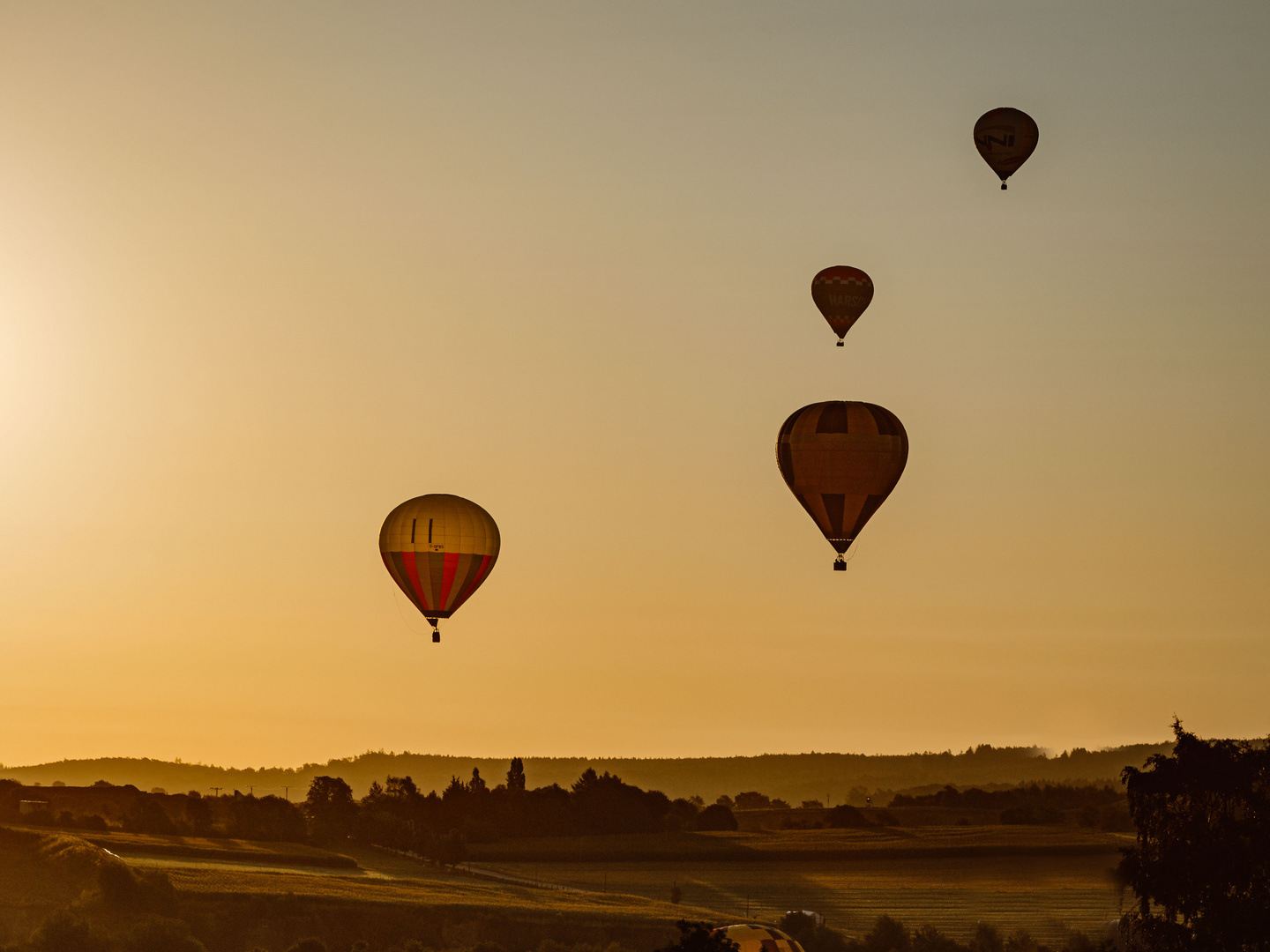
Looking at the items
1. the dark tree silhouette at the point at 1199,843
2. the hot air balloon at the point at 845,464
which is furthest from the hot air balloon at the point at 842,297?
the dark tree silhouette at the point at 1199,843

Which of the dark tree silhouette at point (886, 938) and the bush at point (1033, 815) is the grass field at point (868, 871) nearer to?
the dark tree silhouette at point (886, 938)

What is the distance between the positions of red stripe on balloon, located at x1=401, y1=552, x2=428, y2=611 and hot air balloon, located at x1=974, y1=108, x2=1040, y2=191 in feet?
91.7

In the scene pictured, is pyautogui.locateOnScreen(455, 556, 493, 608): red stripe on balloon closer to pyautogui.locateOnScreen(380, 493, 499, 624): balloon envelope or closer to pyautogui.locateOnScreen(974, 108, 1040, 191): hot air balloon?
pyautogui.locateOnScreen(380, 493, 499, 624): balloon envelope

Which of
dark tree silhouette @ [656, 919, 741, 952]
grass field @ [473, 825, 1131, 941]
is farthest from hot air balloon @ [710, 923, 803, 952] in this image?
dark tree silhouette @ [656, 919, 741, 952]

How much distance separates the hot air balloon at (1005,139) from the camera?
82.3 m

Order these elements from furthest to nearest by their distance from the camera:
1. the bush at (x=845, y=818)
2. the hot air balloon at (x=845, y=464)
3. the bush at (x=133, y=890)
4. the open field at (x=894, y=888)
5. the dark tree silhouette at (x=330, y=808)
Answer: the dark tree silhouette at (x=330, y=808)
the bush at (x=845, y=818)
the open field at (x=894, y=888)
the bush at (x=133, y=890)
the hot air balloon at (x=845, y=464)

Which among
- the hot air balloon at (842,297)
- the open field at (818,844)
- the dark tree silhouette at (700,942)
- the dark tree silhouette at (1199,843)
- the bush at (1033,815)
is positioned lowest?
the dark tree silhouette at (700,942)

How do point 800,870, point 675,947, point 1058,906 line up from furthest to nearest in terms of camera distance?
point 800,870 < point 1058,906 < point 675,947

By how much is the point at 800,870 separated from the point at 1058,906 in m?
21.9

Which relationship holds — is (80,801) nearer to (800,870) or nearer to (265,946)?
(800,870)

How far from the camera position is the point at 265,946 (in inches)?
3322

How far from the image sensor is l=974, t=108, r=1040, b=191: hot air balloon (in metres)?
82.3

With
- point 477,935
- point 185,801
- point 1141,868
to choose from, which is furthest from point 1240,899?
point 185,801

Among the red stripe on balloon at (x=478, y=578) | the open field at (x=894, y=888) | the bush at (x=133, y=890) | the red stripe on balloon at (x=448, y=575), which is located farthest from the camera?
the open field at (x=894, y=888)
